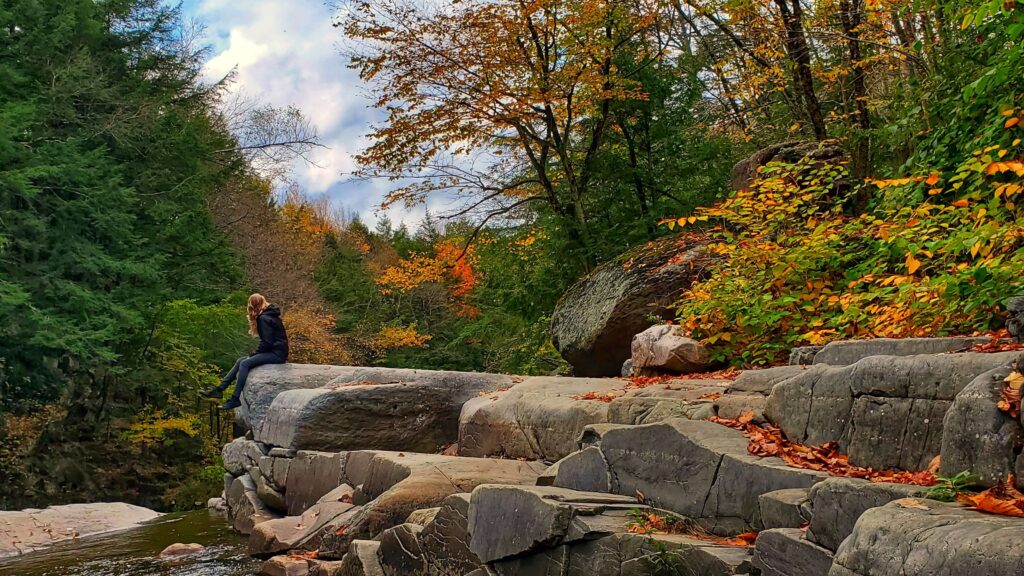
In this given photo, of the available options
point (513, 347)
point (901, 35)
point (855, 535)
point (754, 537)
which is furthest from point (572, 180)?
point (855, 535)

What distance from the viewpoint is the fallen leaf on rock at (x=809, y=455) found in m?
4.30

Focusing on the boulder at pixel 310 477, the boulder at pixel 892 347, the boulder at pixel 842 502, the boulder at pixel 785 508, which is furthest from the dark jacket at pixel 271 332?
the boulder at pixel 842 502

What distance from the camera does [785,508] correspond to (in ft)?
14.5

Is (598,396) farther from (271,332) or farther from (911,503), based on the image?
(271,332)

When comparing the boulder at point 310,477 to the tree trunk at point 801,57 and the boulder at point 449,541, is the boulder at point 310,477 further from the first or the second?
the tree trunk at point 801,57

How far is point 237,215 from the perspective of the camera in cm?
3159

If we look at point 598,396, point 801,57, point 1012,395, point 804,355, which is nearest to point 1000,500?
point 1012,395

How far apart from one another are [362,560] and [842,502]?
13.8ft

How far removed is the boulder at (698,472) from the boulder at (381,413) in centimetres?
516

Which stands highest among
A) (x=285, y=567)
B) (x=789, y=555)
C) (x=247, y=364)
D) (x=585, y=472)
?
(x=247, y=364)

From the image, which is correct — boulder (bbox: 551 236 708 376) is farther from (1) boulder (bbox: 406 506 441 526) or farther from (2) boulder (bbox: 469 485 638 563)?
(2) boulder (bbox: 469 485 638 563)

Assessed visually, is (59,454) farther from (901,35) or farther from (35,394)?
(901,35)

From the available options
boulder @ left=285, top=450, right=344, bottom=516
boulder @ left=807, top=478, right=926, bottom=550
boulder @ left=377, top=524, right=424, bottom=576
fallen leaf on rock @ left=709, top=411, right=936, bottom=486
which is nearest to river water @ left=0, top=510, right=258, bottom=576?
boulder @ left=285, top=450, right=344, bottom=516

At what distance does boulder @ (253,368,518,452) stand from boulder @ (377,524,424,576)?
4055 millimetres
